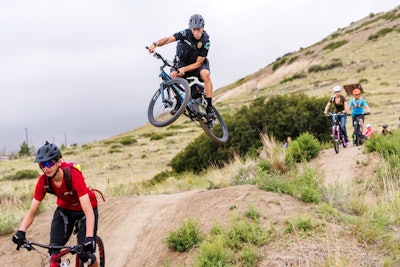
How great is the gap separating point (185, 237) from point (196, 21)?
392cm

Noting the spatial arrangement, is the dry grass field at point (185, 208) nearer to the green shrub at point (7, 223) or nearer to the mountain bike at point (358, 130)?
the green shrub at point (7, 223)

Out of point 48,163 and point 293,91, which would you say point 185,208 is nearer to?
point 48,163

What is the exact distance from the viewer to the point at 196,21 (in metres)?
9.20

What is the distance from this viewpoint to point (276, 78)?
204 ft

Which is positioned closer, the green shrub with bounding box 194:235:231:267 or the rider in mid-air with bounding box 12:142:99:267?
the rider in mid-air with bounding box 12:142:99:267

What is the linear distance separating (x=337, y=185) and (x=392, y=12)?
208 ft

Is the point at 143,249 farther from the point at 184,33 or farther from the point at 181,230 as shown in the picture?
the point at 184,33

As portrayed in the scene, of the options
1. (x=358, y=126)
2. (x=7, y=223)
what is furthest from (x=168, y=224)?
(x=358, y=126)

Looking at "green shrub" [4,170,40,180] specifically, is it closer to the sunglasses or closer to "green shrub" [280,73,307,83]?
the sunglasses

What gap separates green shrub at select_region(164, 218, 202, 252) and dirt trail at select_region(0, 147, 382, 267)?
14cm

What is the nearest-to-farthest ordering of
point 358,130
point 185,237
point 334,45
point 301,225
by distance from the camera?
point 301,225
point 185,237
point 358,130
point 334,45

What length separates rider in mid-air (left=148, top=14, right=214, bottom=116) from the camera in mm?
→ 9242

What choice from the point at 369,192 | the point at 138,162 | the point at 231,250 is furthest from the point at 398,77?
the point at 231,250

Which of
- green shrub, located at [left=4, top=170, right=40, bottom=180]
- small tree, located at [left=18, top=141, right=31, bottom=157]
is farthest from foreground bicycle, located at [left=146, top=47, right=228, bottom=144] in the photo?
small tree, located at [left=18, top=141, right=31, bottom=157]
